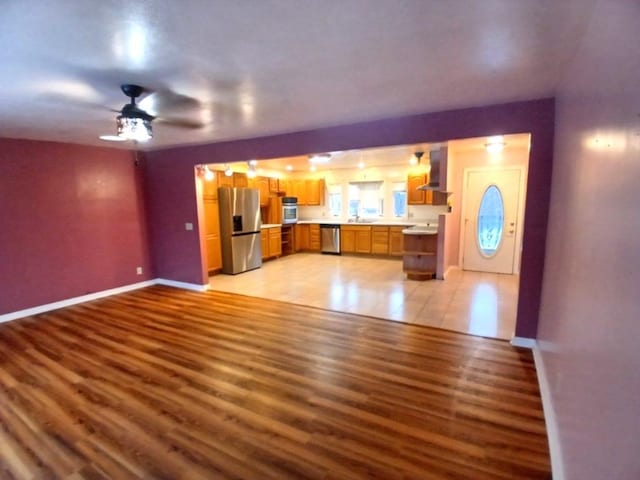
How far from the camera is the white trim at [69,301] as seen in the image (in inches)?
161

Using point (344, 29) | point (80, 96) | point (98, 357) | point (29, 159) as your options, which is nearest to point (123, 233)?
point (29, 159)

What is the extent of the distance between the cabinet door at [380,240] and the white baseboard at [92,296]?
425 centimetres

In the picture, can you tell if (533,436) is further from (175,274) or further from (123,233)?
(123,233)

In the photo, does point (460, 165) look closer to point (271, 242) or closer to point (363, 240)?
point (363, 240)

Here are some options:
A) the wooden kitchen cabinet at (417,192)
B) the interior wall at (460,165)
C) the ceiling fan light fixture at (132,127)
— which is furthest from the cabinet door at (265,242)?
the ceiling fan light fixture at (132,127)

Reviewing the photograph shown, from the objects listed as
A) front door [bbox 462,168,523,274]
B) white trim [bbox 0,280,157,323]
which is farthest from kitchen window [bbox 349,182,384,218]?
white trim [bbox 0,280,157,323]

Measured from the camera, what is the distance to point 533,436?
74.6 inches

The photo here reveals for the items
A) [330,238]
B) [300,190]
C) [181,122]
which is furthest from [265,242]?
[181,122]

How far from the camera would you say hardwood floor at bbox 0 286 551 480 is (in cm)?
175

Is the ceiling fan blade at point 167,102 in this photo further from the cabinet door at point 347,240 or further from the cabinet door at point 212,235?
the cabinet door at point 347,240

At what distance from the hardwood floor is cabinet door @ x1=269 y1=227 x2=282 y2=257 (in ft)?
13.5

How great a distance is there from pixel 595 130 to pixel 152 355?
372cm

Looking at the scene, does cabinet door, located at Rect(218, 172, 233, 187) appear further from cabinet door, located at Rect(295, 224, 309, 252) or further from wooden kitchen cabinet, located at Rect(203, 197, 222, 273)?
cabinet door, located at Rect(295, 224, 309, 252)

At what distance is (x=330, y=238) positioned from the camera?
8414 mm
